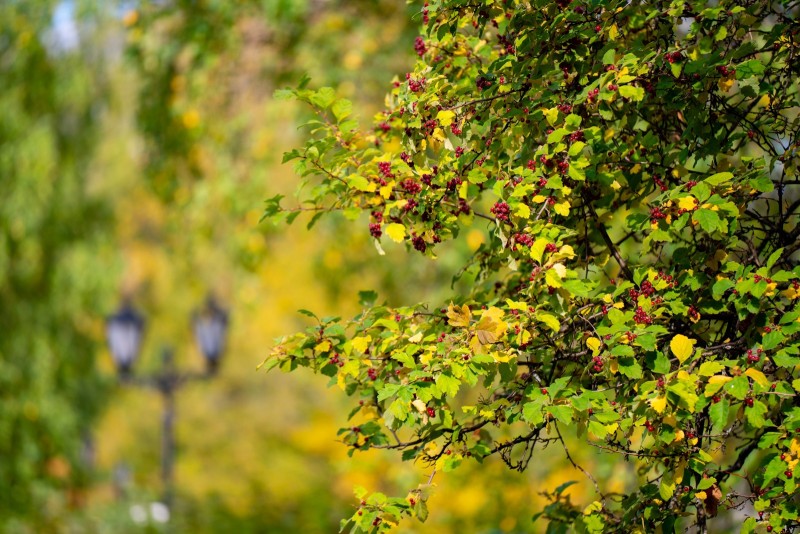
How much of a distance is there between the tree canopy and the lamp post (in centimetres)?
719

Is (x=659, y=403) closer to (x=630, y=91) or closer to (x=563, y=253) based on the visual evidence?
(x=563, y=253)

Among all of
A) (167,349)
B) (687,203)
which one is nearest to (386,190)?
(687,203)

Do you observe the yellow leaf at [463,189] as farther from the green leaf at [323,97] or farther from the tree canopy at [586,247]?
the green leaf at [323,97]

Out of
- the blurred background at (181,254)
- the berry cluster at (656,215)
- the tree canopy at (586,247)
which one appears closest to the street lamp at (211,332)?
the blurred background at (181,254)

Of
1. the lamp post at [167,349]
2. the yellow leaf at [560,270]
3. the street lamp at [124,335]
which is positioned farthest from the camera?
the street lamp at [124,335]

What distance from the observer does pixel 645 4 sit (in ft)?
9.19

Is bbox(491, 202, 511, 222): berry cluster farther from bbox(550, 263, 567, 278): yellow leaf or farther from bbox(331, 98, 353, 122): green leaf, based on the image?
bbox(331, 98, 353, 122): green leaf

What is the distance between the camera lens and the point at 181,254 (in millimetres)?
8734

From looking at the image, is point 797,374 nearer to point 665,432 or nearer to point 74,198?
point 665,432

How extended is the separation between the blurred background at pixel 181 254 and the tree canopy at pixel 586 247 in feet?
1.11

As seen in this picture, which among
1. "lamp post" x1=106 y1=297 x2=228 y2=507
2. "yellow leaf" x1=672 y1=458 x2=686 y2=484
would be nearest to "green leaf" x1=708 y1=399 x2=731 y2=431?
"yellow leaf" x1=672 y1=458 x2=686 y2=484

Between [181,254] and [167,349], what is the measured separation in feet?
5.30

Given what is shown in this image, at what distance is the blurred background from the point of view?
6922 millimetres

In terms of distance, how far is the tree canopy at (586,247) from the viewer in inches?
94.7
